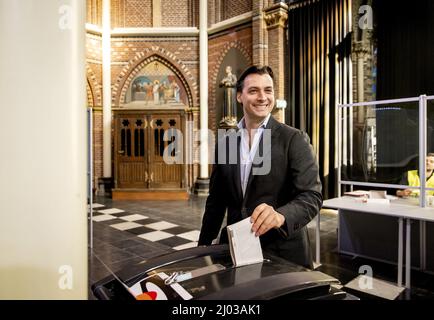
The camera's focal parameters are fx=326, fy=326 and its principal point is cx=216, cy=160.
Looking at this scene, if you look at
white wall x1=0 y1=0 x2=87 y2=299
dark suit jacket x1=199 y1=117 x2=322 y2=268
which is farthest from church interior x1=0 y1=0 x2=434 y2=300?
dark suit jacket x1=199 y1=117 x2=322 y2=268

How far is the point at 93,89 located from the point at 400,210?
27.8 ft

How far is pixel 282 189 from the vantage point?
143cm

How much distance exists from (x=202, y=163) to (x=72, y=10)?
8.60 metres

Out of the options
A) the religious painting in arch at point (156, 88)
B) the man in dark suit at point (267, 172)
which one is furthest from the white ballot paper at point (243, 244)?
the religious painting in arch at point (156, 88)

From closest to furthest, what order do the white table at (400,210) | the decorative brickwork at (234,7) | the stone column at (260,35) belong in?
the white table at (400,210) → the stone column at (260,35) → the decorative brickwork at (234,7)

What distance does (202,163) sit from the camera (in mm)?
9281

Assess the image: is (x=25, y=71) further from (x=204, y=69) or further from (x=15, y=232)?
(x=204, y=69)

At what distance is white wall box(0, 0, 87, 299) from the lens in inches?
27.0

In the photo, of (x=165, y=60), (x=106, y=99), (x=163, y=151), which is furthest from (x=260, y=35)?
(x=106, y=99)

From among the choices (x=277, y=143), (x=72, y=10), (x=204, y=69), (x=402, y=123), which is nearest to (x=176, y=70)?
(x=204, y=69)

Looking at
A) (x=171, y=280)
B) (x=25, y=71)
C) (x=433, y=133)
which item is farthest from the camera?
(x=433, y=133)

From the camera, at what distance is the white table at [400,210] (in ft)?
9.80

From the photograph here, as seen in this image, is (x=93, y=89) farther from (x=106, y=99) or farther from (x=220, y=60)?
(x=220, y=60)

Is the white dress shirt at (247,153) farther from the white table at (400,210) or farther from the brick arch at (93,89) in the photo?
the brick arch at (93,89)
